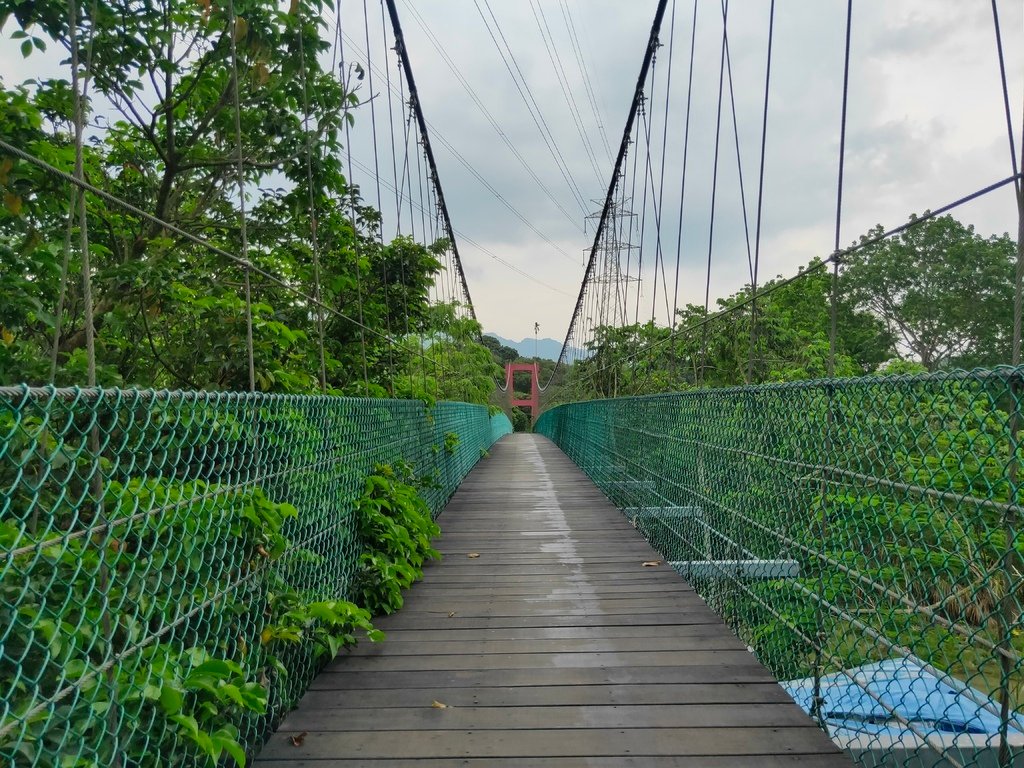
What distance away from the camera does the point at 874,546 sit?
70.4 inches

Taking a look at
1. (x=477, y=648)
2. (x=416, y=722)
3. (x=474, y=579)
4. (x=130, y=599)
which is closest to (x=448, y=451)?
(x=474, y=579)

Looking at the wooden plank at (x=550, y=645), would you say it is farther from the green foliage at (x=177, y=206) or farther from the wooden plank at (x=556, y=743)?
the green foliage at (x=177, y=206)

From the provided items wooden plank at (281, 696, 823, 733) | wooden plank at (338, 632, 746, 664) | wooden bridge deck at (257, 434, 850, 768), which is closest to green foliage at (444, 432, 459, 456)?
wooden bridge deck at (257, 434, 850, 768)

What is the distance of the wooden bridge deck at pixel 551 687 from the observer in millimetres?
1938

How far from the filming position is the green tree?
20.7 feet

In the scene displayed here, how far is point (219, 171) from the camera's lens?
3.93 m

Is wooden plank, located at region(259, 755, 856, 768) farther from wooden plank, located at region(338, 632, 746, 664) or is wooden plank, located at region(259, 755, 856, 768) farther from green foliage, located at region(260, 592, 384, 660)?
wooden plank, located at region(338, 632, 746, 664)

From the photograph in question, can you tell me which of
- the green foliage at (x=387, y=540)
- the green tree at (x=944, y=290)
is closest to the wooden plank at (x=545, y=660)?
the green foliage at (x=387, y=540)

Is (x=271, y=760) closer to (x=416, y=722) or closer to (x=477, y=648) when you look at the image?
(x=416, y=722)

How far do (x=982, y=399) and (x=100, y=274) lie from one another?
9.67 ft

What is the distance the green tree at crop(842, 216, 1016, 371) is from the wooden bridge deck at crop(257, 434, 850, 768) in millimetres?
2895

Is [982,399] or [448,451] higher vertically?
[982,399]

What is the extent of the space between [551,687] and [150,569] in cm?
154

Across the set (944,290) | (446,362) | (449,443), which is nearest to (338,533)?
(449,443)
